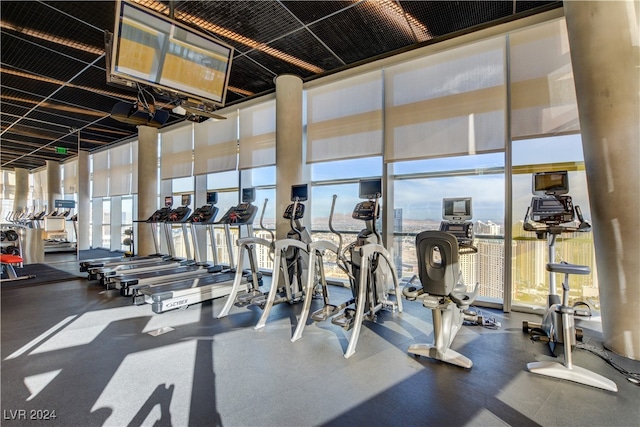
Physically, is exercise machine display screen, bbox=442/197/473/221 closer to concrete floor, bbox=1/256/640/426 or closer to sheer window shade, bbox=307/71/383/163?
concrete floor, bbox=1/256/640/426

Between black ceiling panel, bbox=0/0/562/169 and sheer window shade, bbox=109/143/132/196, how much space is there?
11.3ft

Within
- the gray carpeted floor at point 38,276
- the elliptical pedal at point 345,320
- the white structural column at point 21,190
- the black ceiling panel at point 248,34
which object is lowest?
the gray carpeted floor at point 38,276

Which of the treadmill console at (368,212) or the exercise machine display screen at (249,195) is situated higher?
the exercise machine display screen at (249,195)

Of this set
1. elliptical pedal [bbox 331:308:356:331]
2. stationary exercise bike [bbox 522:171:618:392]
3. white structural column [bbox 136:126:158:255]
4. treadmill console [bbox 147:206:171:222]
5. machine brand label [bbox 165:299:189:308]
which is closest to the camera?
stationary exercise bike [bbox 522:171:618:392]

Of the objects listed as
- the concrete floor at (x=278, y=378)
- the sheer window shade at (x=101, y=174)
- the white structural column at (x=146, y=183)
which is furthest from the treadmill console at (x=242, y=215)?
the sheer window shade at (x=101, y=174)

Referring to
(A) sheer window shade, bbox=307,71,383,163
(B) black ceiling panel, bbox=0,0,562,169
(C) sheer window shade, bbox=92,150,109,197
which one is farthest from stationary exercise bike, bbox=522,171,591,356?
(C) sheer window shade, bbox=92,150,109,197

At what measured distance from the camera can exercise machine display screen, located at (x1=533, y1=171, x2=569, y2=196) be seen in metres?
3.25

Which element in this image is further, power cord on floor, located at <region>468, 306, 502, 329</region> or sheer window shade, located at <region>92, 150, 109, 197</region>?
sheer window shade, located at <region>92, 150, 109, 197</region>

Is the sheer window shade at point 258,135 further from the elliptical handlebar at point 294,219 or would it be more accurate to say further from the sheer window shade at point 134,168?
the sheer window shade at point 134,168

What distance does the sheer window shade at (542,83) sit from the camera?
12.7 ft

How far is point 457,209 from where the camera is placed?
3793 millimetres

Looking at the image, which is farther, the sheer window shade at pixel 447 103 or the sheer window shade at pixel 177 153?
the sheer window shade at pixel 177 153

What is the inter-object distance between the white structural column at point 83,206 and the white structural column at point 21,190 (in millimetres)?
5773

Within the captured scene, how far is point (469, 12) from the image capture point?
158 inches
